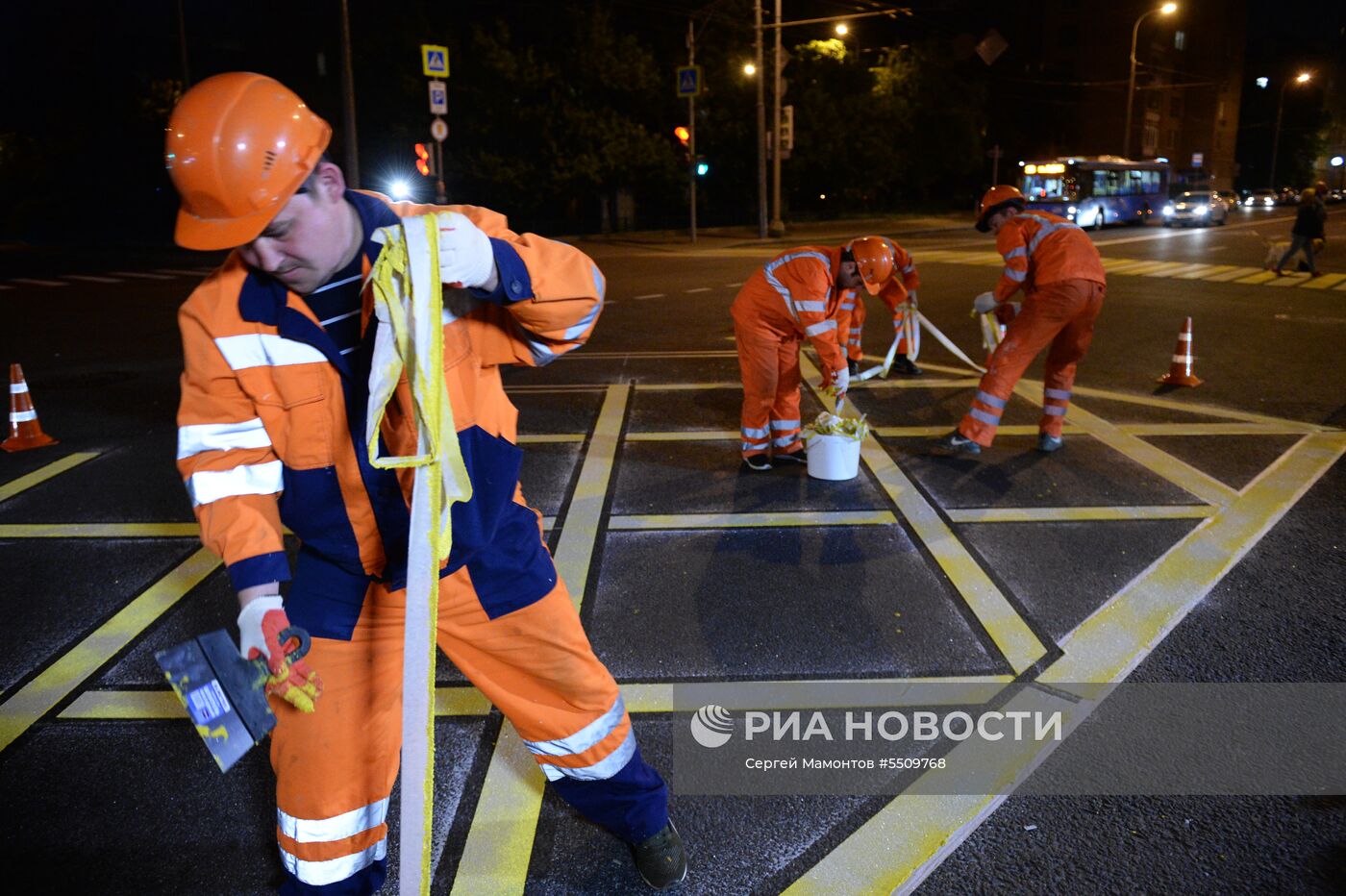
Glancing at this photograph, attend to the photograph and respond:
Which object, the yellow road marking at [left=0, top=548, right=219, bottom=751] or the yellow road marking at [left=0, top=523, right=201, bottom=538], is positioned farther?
the yellow road marking at [left=0, top=523, right=201, bottom=538]

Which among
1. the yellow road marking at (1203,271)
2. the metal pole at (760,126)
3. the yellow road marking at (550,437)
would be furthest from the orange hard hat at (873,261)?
the metal pole at (760,126)

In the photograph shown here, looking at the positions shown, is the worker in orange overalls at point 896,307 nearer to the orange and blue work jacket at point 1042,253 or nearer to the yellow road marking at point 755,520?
the orange and blue work jacket at point 1042,253

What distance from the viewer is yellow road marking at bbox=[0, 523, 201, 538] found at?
17.7ft

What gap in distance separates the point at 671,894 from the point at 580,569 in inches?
90.8

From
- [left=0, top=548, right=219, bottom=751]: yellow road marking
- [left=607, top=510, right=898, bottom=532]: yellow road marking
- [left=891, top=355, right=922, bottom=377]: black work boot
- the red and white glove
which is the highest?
the red and white glove

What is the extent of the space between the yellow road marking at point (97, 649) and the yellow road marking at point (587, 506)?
1.78 metres

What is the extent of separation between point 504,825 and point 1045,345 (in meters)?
5.09

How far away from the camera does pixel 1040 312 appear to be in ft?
21.1

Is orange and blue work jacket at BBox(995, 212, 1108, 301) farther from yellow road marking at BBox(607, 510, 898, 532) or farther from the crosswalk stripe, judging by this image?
the crosswalk stripe

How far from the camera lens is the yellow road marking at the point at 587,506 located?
479 cm

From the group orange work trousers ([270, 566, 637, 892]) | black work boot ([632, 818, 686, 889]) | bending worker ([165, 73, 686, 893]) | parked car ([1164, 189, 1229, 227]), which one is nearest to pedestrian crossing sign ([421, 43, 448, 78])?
bending worker ([165, 73, 686, 893])

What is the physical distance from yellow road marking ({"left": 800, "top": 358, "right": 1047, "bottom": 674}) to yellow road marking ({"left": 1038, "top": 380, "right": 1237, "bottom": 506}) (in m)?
1.63

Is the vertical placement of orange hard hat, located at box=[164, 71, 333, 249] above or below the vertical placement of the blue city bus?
below

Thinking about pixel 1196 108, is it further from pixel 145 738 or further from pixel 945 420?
pixel 145 738
